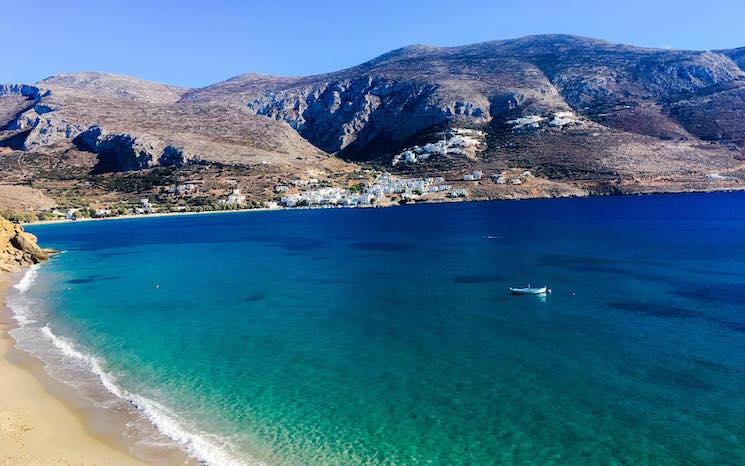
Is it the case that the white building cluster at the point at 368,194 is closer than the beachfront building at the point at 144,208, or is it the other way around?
the beachfront building at the point at 144,208

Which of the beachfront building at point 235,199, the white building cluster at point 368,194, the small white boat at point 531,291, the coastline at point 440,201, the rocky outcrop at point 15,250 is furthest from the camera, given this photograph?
the white building cluster at point 368,194

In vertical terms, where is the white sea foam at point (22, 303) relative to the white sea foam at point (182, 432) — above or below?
below

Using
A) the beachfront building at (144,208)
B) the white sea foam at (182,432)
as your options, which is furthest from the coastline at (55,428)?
the beachfront building at (144,208)

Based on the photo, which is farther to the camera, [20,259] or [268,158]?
[268,158]

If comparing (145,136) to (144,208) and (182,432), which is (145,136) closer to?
(144,208)

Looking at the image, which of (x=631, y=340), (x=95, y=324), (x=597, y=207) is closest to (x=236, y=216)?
(x=597, y=207)

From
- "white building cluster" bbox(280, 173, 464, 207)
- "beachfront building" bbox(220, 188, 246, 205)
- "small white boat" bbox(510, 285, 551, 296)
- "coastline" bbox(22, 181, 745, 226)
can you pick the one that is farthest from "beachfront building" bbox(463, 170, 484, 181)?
"small white boat" bbox(510, 285, 551, 296)

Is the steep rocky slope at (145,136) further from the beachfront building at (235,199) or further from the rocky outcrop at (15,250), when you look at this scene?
the rocky outcrop at (15,250)

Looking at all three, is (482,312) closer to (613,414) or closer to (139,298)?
(613,414)
